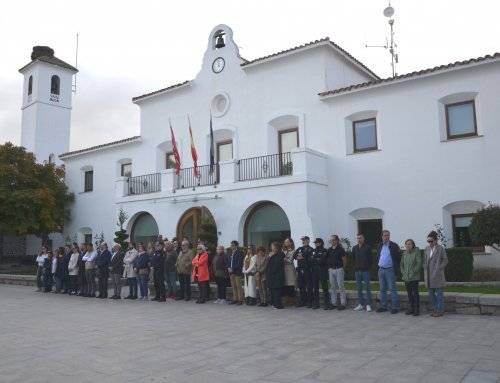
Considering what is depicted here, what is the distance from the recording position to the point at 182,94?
74.6 ft

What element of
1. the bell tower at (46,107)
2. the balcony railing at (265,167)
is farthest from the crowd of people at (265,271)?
the bell tower at (46,107)

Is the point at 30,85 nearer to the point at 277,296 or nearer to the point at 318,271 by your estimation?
the point at 277,296

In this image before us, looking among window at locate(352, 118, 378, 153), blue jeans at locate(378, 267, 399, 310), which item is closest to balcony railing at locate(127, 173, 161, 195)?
window at locate(352, 118, 378, 153)

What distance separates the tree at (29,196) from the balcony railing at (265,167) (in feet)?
37.6

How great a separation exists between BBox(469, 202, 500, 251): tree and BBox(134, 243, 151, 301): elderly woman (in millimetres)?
9313

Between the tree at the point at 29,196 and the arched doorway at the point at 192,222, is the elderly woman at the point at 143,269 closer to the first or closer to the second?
the arched doorway at the point at 192,222

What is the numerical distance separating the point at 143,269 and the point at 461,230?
32.8ft

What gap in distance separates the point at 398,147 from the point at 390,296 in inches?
276

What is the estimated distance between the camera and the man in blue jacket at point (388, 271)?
420 inches

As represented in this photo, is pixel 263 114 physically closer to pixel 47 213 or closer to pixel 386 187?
pixel 386 187

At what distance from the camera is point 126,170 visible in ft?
83.3

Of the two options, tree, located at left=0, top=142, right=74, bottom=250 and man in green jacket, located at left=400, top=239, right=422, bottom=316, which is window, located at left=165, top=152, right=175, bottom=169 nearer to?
tree, located at left=0, top=142, right=74, bottom=250

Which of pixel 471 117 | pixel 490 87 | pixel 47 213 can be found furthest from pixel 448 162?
pixel 47 213

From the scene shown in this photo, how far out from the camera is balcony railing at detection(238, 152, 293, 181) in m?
18.9
